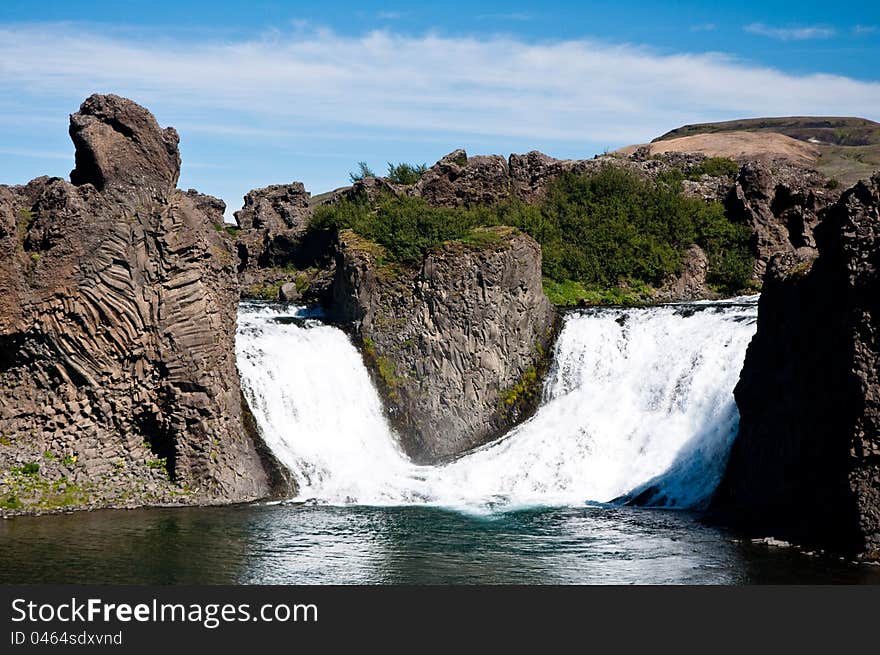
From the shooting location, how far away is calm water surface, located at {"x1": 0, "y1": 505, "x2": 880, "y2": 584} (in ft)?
73.8

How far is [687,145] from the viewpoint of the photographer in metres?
88.1

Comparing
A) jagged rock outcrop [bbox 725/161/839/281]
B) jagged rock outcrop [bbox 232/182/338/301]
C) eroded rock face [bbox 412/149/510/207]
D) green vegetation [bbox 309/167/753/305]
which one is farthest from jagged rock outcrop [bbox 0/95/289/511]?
jagged rock outcrop [bbox 725/161/839/281]

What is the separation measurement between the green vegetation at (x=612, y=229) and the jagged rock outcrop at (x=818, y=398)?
20.8 meters

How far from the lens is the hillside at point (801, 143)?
82750 mm

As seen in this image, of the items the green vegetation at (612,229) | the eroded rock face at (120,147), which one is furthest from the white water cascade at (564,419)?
the green vegetation at (612,229)

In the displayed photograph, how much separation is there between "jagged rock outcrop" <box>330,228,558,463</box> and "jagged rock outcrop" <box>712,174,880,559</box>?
10.5 meters

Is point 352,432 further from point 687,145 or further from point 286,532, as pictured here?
point 687,145

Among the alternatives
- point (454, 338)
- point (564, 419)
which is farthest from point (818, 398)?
point (454, 338)

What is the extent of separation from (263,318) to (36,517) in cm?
1292

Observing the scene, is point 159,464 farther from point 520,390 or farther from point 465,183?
point 465,183

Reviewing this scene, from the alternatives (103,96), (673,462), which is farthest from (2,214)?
(673,462)

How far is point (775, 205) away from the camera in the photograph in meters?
56.4

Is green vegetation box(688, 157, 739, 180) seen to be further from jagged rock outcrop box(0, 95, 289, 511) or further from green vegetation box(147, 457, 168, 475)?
green vegetation box(147, 457, 168, 475)

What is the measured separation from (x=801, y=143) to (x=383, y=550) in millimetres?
79888
